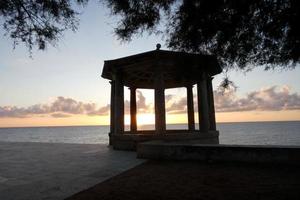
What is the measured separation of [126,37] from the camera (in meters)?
8.21

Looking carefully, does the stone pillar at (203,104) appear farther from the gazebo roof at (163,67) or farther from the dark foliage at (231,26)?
the dark foliage at (231,26)

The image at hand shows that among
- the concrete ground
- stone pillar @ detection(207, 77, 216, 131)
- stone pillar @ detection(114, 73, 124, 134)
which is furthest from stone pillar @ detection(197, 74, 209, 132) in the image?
the concrete ground

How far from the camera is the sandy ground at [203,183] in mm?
6430

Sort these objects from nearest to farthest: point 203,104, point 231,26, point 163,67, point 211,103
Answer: point 231,26, point 163,67, point 203,104, point 211,103

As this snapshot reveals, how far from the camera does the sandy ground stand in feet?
21.1

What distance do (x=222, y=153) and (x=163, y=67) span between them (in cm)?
790

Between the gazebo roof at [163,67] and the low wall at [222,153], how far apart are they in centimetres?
288

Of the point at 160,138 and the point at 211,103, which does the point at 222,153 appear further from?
the point at 211,103

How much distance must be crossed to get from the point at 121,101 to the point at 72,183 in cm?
1065

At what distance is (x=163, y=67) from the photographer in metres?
17.0

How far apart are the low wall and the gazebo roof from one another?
9.46 ft

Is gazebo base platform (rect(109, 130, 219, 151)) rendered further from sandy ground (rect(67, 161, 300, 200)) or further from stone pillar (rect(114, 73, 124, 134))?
sandy ground (rect(67, 161, 300, 200))

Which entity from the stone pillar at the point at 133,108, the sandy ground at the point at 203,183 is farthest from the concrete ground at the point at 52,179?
the stone pillar at the point at 133,108

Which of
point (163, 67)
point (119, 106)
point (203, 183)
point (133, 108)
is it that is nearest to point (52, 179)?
point (203, 183)
